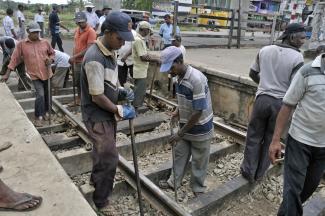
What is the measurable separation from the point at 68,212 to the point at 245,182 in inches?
92.0

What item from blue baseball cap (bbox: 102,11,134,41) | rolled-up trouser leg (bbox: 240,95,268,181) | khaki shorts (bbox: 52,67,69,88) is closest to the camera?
blue baseball cap (bbox: 102,11,134,41)

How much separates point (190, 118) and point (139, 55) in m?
3.15

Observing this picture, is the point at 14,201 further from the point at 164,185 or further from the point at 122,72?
the point at 122,72

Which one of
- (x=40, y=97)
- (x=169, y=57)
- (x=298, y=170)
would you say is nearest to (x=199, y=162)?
(x=298, y=170)

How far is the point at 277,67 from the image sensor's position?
12.3 feet

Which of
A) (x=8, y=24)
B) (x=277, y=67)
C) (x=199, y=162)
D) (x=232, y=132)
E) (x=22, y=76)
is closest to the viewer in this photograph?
(x=277, y=67)

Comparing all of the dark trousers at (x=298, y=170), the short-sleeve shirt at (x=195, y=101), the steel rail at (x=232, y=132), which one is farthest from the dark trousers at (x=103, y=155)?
the steel rail at (x=232, y=132)

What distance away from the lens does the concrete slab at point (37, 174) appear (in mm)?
2854

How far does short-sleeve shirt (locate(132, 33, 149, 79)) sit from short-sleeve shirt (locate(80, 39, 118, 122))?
301 cm

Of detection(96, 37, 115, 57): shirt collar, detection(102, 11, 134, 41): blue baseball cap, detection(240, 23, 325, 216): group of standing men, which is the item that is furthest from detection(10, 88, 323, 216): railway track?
detection(102, 11, 134, 41): blue baseball cap

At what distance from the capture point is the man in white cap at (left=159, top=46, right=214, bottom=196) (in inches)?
131

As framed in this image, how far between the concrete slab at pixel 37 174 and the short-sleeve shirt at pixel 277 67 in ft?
7.95

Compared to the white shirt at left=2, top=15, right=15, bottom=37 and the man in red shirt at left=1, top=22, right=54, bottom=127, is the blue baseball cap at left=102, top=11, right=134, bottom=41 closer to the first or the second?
the man in red shirt at left=1, top=22, right=54, bottom=127

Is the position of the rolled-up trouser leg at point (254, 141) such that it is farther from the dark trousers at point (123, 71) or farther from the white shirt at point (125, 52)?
the dark trousers at point (123, 71)
